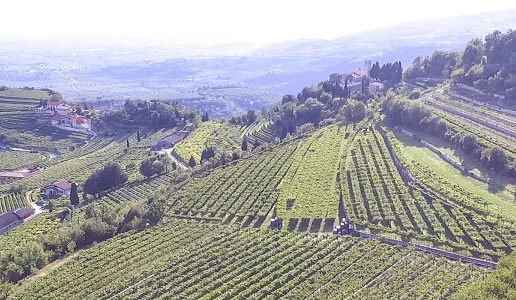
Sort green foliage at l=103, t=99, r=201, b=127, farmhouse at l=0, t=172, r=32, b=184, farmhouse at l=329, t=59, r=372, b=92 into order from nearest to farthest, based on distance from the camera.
A: farmhouse at l=0, t=172, r=32, b=184 → farmhouse at l=329, t=59, r=372, b=92 → green foliage at l=103, t=99, r=201, b=127

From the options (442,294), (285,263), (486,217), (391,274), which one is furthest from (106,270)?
(486,217)

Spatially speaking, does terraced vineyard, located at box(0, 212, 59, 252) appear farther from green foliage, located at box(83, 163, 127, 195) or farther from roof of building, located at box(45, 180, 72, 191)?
roof of building, located at box(45, 180, 72, 191)

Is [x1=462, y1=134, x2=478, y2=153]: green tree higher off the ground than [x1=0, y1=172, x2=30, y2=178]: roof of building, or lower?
higher

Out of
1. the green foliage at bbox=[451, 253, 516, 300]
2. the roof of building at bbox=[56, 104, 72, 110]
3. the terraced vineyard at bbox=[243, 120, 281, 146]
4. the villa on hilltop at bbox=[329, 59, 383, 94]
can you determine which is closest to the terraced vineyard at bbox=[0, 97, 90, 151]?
the roof of building at bbox=[56, 104, 72, 110]

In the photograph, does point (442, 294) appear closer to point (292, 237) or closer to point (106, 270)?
point (292, 237)

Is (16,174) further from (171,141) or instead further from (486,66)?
(486,66)
